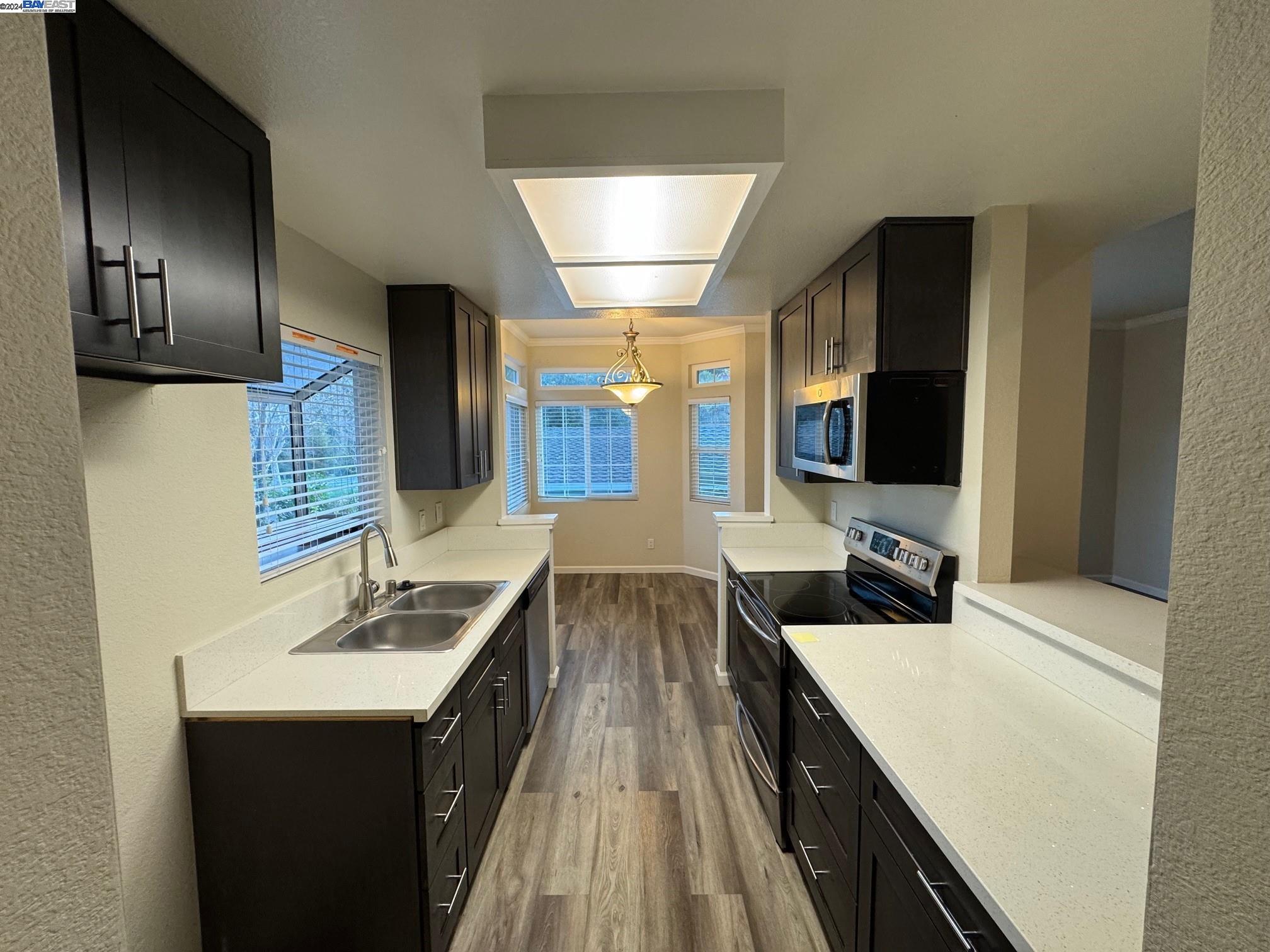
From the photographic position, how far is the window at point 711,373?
5.25 metres

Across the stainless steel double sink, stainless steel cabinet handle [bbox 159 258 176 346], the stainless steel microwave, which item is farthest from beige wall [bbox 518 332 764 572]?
stainless steel cabinet handle [bbox 159 258 176 346]

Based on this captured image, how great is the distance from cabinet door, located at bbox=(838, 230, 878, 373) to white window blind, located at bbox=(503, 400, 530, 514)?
3.40 meters

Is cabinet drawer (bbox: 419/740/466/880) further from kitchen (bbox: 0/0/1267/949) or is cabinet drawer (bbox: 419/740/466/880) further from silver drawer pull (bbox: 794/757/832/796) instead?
silver drawer pull (bbox: 794/757/832/796)

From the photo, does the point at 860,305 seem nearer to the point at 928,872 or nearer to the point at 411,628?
the point at 928,872

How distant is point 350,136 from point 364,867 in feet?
6.36

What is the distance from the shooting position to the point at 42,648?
0.40m

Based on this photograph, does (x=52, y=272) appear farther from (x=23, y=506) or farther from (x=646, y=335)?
(x=646, y=335)

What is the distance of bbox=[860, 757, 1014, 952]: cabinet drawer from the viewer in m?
0.86

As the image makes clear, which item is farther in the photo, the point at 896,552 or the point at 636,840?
the point at 896,552

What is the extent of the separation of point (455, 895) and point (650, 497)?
442 centimetres

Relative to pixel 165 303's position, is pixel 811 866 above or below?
below

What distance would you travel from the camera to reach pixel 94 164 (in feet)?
2.91

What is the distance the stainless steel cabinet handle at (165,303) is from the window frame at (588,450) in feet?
15.9

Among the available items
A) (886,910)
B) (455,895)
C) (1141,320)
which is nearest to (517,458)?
(455,895)
